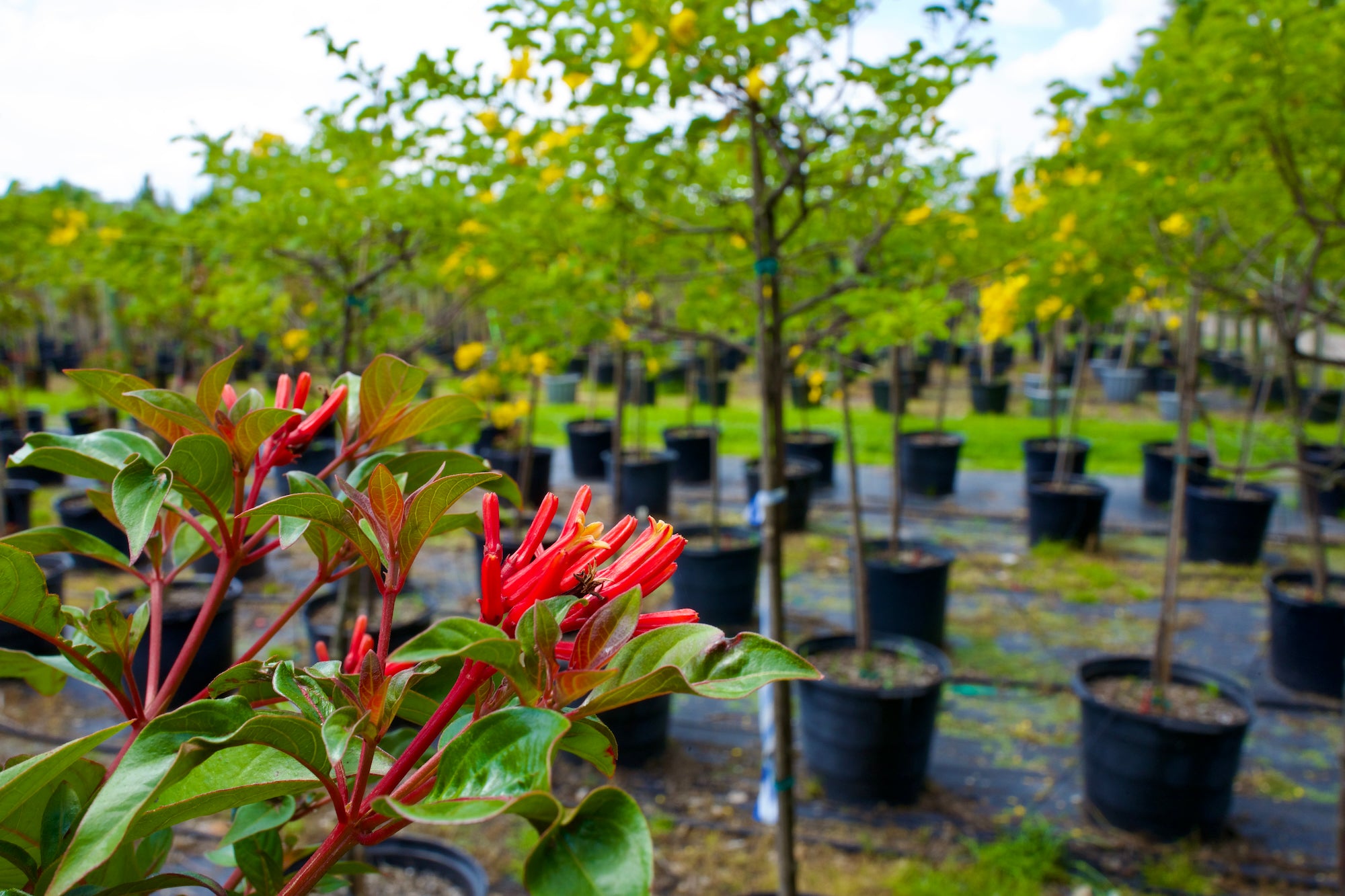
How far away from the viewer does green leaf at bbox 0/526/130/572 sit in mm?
741

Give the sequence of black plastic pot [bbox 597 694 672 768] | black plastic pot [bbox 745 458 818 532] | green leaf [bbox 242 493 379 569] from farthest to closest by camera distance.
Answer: black plastic pot [bbox 745 458 818 532] < black plastic pot [bbox 597 694 672 768] < green leaf [bbox 242 493 379 569]

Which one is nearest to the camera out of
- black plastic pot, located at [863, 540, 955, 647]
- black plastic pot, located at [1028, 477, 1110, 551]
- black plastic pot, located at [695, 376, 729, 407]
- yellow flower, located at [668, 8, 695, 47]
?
yellow flower, located at [668, 8, 695, 47]

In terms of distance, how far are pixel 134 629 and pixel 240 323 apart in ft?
8.26

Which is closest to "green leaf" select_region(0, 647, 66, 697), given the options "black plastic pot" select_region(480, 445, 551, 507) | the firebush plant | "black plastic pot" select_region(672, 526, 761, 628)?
the firebush plant

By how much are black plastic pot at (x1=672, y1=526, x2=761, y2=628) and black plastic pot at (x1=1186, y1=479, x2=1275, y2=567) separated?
2.79 meters

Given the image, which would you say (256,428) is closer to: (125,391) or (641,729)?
(125,391)

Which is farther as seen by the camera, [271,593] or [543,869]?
[271,593]

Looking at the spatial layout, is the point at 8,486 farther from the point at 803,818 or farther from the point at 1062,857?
the point at 1062,857

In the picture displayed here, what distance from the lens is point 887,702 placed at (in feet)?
9.82

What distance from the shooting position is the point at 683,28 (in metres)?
1.80

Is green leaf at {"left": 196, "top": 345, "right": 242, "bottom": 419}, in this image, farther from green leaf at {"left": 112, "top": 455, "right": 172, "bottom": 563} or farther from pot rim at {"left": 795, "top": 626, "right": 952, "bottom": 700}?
pot rim at {"left": 795, "top": 626, "right": 952, "bottom": 700}

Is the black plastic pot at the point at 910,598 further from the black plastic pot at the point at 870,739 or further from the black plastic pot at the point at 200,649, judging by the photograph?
the black plastic pot at the point at 200,649

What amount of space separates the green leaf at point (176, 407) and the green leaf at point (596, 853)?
402 mm

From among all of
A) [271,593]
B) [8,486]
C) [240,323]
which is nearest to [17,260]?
[8,486]
